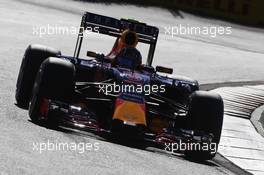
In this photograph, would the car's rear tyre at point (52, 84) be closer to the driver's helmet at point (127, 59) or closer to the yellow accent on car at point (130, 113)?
the yellow accent on car at point (130, 113)

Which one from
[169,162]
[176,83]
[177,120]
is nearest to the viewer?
[169,162]

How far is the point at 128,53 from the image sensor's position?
1239 cm

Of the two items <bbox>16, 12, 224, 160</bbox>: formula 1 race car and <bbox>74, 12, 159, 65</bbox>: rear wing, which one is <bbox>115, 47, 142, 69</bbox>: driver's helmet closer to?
<bbox>16, 12, 224, 160</bbox>: formula 1 race car

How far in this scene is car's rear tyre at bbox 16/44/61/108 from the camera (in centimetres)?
1164

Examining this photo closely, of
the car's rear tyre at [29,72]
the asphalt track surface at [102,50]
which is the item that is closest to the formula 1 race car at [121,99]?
the car's rear tyre at [29,72]

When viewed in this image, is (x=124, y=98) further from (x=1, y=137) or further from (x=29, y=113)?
(x=1, y=137)

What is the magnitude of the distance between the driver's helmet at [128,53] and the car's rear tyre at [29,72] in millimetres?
973

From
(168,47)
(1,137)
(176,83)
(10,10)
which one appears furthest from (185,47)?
(1,137)

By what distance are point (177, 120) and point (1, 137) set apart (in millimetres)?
2902

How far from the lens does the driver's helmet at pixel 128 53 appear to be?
40.6 ft

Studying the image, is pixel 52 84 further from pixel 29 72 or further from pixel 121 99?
pixel 29 72

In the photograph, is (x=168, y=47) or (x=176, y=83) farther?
(x=168, y=47)

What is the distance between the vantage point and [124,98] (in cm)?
1046

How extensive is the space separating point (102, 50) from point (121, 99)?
1091cm
